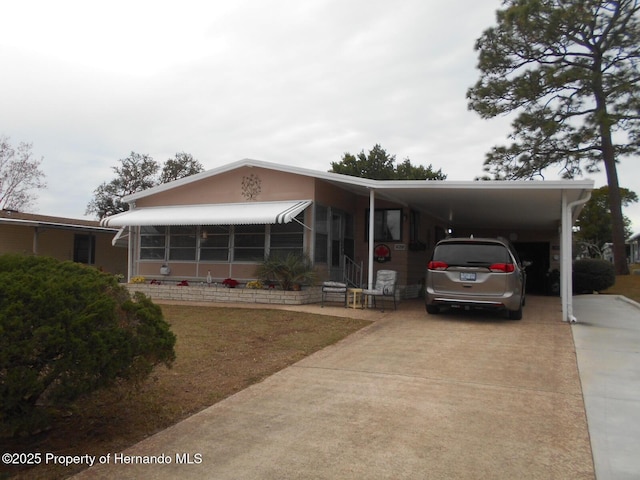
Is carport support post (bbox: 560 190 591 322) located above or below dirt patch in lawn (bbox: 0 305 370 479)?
above

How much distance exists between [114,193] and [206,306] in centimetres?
2613

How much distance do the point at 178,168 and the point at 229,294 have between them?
78.6 ft

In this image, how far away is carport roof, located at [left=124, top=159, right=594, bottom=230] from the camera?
406 inches

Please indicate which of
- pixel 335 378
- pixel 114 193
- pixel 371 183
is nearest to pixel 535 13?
pixel 371 183

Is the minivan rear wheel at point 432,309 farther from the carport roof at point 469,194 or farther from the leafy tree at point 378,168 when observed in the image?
the leafy tree at point 378,168

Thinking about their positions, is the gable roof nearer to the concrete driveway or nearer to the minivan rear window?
the minivan rear window

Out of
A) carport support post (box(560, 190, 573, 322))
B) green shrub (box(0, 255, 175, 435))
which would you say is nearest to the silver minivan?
carport support post (box(560, 190, 573, 322))

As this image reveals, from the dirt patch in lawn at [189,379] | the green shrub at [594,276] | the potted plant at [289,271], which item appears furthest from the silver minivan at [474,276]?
the green shrub at [594,276]

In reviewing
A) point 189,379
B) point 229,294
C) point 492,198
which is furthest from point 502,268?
point 229,294

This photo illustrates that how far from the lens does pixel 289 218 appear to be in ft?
38.4

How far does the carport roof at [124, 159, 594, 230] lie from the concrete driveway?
409 cm

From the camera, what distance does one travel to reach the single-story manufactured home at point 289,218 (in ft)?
42.0

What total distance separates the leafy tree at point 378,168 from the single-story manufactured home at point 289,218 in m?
22.1

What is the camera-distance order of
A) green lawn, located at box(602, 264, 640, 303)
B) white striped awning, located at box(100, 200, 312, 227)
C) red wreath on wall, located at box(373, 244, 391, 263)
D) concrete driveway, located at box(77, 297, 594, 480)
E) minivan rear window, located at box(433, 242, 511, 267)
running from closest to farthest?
concrete driveway, located at box(77, 297, 594, 480) < minivan rear window, located at box(433, 242, 511, 267) < white striped awning, located at box(100, 200, 312, 227) < red wreath on wall, located at box(373, 244, 391, 263) < green lawn, located at box(602, 264, 640, 303)
